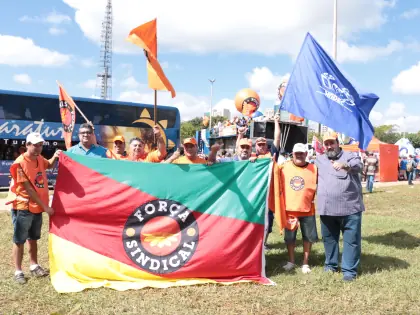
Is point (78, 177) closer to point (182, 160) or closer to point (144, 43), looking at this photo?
point (182, 160)

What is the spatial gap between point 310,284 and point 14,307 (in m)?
3.28

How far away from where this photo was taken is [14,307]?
4.16m

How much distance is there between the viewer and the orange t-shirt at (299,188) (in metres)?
5.40

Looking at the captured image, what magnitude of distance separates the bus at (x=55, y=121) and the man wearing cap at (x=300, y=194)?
9.73 metres

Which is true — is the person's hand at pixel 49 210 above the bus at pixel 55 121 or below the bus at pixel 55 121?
below

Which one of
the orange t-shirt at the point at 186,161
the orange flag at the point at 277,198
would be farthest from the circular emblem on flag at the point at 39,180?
the orange flag at the point at 277,198

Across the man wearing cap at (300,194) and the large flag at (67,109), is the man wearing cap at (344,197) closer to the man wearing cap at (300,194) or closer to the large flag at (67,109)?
the man wearing cap at (300,194)

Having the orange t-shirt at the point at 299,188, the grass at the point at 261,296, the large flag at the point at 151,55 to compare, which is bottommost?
the grass at the point at 261,296

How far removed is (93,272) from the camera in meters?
4.80

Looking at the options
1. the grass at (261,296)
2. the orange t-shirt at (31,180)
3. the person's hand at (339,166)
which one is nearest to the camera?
the grass at (261,296)

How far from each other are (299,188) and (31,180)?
3338mm

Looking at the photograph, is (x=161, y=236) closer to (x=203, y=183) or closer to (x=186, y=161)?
(x=203, y=183)

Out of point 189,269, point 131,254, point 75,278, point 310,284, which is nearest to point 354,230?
point 310,284

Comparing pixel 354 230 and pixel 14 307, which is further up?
pixel 354 230
